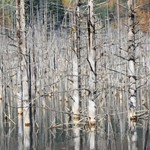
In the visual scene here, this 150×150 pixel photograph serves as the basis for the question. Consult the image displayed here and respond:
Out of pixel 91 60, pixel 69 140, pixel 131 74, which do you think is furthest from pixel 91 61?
pixel 69 140

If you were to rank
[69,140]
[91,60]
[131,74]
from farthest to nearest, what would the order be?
[69,140], [131,74], [91,60]

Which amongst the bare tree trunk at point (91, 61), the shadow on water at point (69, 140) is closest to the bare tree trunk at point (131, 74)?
the shadow on water at point (69, 140)

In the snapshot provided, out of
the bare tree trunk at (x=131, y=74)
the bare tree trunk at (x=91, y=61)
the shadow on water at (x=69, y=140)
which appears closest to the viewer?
the bare tree trunk at (x=91, y=61)

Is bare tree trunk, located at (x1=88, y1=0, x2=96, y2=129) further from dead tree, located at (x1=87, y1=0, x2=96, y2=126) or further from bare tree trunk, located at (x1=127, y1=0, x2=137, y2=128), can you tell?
bare tree trunk, located at (x1=127, y1=0, x2=137, y2=128)

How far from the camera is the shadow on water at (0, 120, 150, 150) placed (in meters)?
14.9

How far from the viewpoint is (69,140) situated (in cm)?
1669

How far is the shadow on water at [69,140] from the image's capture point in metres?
14.9

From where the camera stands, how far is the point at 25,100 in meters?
17.5

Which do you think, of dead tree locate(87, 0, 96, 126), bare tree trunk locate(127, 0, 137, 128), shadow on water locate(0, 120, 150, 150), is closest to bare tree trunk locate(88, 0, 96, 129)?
dead tree locate(87, 0, 96, 126)

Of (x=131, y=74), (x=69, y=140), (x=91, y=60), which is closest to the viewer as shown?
(x=91, y=60)

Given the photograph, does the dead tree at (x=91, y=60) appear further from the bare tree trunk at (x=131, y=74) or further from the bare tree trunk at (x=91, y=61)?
the bare tree trunk at (x=131, y=74)

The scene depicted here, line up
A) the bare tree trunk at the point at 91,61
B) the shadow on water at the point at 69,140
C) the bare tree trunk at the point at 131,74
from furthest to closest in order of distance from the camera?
the shadow on water at the point at 69,140
the bare tree trunk at the point at 131,74
the bare tree trunk at the point at 91,61

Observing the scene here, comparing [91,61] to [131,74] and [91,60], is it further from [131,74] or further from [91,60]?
[131,74]

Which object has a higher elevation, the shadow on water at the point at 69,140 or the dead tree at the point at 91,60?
the dead tree at the point at 91,60
